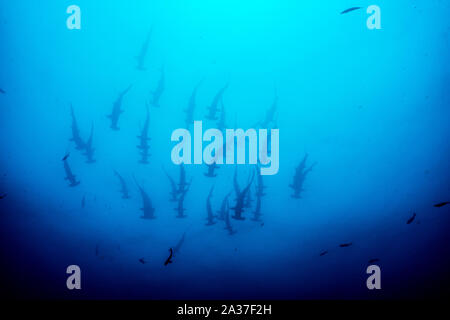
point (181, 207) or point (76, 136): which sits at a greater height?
point (76, 136)

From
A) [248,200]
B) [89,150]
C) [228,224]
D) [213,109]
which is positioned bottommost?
[228,224]

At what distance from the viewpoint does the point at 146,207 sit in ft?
4.78

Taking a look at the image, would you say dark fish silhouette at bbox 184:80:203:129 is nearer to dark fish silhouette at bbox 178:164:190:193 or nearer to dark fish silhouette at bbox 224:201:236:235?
dark fish silhouette at bbox 178:164:190:193

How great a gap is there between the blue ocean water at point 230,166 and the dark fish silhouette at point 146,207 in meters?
0.02

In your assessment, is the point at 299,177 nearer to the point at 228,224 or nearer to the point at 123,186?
the point at 228,224

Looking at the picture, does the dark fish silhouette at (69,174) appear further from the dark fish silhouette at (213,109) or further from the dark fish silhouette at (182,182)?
the dark fish silhouette at (213,109)

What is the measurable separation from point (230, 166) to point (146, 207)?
16.3 inches

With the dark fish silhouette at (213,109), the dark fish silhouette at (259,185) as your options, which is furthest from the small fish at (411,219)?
the dark fish silhouette at (213,109)

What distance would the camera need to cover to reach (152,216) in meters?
1.46

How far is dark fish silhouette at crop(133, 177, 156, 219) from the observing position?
4.77ft

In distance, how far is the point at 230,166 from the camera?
4.75 feet

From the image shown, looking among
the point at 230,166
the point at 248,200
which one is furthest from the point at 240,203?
the point at 230,166

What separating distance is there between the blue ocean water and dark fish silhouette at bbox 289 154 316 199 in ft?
0.05

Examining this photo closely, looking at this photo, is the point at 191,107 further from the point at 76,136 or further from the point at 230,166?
the point at 76,136
